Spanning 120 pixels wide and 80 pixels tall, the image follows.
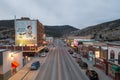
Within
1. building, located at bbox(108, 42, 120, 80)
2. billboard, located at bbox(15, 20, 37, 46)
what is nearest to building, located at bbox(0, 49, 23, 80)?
building, located at bbox(108, 42, 120, 80)

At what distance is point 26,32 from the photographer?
342ft

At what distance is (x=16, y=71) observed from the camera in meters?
51.3

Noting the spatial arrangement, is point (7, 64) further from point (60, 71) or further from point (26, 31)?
point (26, 31)

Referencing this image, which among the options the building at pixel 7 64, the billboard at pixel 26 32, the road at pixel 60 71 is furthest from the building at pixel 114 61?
the billboard at pixel 26 32

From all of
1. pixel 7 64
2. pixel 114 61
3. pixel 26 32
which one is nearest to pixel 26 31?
pixel 26 32

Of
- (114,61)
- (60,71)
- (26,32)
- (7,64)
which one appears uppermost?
(26,32)

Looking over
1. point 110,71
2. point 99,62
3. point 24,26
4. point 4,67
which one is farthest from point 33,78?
point 24,26

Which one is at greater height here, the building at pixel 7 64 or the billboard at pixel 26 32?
the billboard at pixel 26 32

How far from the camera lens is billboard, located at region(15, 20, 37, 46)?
104 m

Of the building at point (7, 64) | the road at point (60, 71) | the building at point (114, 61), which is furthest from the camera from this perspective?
the road at point (60, 71)

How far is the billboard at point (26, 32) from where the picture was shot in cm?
10367

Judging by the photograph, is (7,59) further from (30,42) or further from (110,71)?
(30,42)

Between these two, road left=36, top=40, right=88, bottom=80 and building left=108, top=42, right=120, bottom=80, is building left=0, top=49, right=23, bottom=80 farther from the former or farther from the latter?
building left=108, top=42, right=120, bottom=80

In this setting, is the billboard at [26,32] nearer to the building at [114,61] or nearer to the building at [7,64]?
the building at [7,64]
